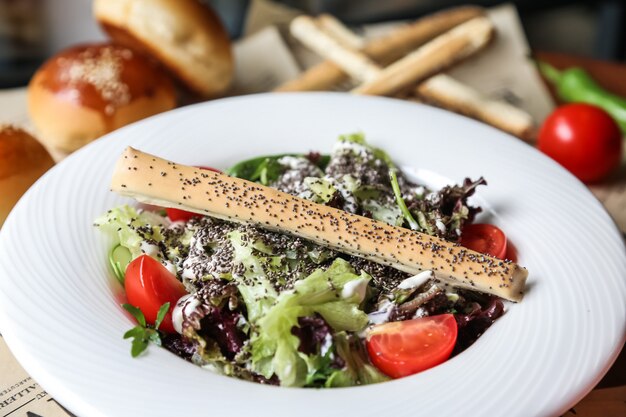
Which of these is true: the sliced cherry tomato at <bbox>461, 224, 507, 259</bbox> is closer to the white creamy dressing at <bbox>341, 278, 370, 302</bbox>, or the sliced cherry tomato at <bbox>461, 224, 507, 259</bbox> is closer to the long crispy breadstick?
the long crispy breadstick

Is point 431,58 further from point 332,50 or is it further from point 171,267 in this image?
point 171,267

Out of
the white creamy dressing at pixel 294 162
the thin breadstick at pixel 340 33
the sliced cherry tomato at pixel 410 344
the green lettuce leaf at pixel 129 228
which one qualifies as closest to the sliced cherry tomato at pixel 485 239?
the sliced cherry tomato at pixel 410 344

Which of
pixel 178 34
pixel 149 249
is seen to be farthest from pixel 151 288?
pixel 178 34

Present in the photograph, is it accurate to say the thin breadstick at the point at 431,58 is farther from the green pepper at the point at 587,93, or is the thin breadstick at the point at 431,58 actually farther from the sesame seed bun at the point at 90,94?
the sesame seed bun at the point at 90,94

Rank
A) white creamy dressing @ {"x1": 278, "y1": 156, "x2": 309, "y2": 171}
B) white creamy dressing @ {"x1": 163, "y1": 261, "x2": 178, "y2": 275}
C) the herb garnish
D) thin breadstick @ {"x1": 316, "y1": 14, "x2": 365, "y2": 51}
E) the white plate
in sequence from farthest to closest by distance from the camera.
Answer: thin breadstick @ {"x1": 316, "y1": 14, "x2": 365, "y2": 51}, white creamy dressing @ {"x1": 278, "y1": 156, "x2": 309, "y2": 171}, white creamy dressing @ {"x1": 163, "y1": 261, "x2": 178, "y2": 275}, the herb garnish, the white plate

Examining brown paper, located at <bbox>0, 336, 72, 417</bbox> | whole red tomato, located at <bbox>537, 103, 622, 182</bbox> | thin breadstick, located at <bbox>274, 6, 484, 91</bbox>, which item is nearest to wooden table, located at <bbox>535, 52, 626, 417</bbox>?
whole red tomato, located at <bbox>537, 103, 622, 182</bbox>

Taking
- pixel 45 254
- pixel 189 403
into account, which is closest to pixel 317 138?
pixel 45 254
